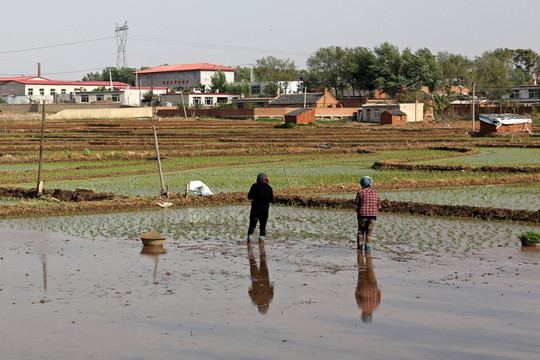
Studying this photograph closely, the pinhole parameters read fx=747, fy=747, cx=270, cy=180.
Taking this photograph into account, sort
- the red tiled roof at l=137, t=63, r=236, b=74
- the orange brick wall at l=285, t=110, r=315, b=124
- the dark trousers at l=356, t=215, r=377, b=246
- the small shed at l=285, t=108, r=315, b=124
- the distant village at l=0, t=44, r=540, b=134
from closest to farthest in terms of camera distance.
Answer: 1. the dark trousers at l=356, t=215, r=377, b=246
2. the small shed at l=285, t=108, r=315, b=124
3. the orange brick wall at l=285, t=110, r=315, b=124
4. the distant village at l=0, t=44, r=540, b=134
5. the red tiled roof at l=137, t=63, r=236, b=74

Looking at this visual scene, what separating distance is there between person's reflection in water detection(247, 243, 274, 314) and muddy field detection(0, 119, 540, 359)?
52 mm

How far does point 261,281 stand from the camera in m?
12.9

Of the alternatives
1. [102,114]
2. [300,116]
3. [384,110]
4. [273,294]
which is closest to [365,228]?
[273,294]

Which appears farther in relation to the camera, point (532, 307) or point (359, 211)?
point (359, 211)

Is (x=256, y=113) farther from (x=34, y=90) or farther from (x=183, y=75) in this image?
(x=183, y=75)

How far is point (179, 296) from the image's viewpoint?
38.8 feet

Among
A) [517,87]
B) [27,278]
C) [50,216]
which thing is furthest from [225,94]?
[27,278]

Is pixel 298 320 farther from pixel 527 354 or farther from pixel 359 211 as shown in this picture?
pixel 359 211

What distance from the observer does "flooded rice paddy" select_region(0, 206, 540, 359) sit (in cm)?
925

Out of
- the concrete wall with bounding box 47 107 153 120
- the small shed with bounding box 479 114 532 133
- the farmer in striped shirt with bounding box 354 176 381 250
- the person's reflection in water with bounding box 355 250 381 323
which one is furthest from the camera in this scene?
the concrete wall with bounding box 47 107 153 120

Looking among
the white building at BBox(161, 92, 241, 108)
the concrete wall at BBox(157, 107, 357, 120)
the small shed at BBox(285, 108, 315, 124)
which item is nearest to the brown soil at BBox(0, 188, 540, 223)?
the small shed at BBox(285, 108, 315, 124)

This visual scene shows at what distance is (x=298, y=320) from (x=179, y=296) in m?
2.33

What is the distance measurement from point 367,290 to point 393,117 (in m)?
75.6

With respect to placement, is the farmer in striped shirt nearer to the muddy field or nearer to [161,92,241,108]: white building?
the muddy field
